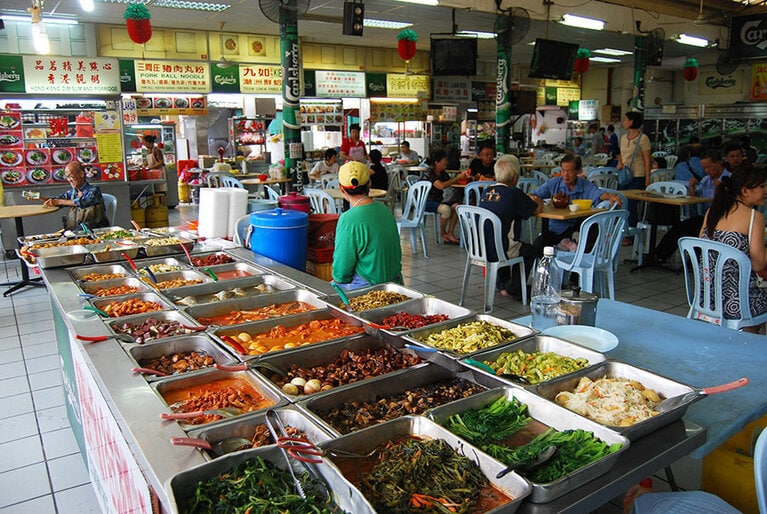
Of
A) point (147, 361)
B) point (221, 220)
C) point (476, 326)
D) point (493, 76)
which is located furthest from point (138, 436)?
point (493, 76)

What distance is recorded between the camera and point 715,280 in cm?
393

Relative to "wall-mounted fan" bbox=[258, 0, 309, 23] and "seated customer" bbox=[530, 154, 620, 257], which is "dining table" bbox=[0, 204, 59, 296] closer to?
"wall-mounted fan" bbox=[258, 0, 309, 23]

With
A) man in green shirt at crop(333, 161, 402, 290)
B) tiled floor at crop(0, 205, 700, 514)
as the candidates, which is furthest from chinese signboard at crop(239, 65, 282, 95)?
man in green shirt at crop(333, 161, 402, 290)

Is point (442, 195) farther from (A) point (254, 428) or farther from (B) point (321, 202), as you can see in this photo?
(A) point (254, 428)

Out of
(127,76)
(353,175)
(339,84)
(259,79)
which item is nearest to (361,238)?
(353,175)

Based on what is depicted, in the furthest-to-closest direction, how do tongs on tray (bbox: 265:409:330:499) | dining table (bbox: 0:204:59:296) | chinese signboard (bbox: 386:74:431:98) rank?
chinese signboard (bbox: 386:74:431:98) < dining table (bbox: 0:204:59:296) < tongs on tray (bbox: 265:409:330:499)

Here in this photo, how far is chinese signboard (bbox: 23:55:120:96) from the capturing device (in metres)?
9.82

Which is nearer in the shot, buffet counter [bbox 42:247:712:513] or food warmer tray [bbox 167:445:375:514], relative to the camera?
food warmer tray [bbox 167:445:375:514]

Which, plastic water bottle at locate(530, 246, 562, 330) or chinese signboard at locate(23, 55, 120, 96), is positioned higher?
chinese signboard at locate(23, 55, 120, 96)

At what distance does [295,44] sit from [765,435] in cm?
813

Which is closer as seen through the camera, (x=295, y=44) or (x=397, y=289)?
(x=397, y=289)

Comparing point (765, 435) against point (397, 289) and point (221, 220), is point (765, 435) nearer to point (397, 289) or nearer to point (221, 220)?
point (397, 289)

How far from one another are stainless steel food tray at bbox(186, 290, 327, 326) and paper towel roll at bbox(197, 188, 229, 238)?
1.66 metres

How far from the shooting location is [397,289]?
115 inches
